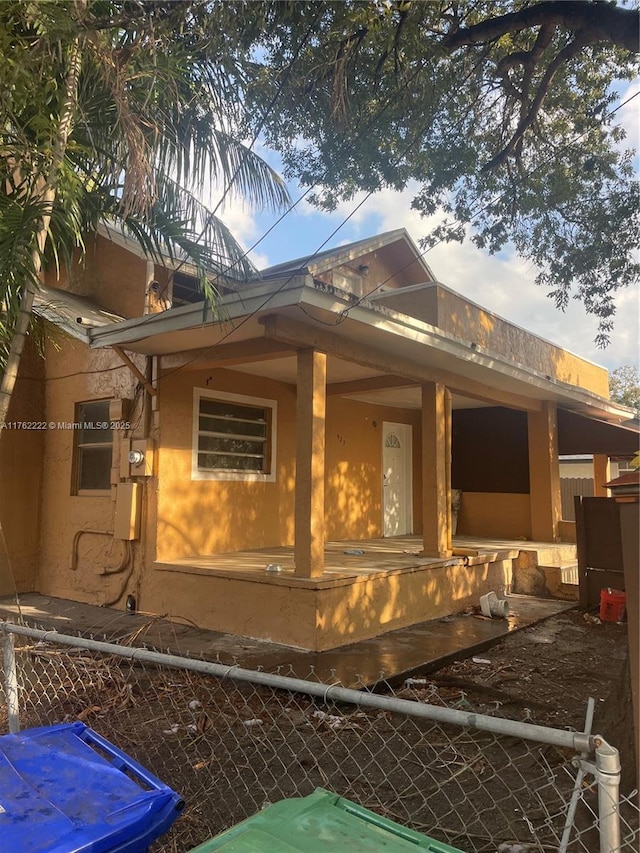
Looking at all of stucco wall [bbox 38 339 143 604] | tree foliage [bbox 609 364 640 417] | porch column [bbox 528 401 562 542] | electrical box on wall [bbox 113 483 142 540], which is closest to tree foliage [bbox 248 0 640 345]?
porch column [bbox 528 401 562 542]

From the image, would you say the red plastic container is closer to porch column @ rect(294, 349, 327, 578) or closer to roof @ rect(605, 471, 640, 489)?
porch column @ rect(294, 349, 327, 578)

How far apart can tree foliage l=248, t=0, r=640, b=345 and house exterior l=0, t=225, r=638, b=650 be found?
5.56 ft

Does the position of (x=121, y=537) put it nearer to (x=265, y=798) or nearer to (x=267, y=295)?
(x=267, y=295)

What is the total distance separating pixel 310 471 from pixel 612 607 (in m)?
5.14

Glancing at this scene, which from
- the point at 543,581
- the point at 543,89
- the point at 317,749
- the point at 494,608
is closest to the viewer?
the point at 317,749

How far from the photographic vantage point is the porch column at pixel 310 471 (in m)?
6.75

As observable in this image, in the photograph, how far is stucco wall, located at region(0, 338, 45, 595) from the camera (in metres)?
9.27

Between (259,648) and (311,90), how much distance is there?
6181 mm

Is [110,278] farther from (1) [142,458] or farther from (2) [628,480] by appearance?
(2) [628,480]

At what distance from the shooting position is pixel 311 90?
6773 millimetres

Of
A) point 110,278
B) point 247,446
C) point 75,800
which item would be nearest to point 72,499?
point 247,446

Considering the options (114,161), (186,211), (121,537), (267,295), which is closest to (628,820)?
(267,295)

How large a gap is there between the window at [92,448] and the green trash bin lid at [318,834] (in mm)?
7696

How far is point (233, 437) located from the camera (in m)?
Answer: 9.36
